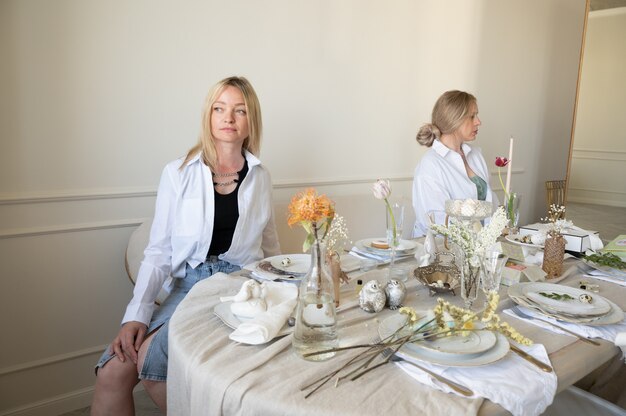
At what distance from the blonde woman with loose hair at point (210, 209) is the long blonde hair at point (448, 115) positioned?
1291mm

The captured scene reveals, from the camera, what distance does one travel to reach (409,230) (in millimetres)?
3277

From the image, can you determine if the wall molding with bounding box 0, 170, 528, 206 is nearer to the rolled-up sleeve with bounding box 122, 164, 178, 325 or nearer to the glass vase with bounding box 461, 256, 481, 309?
the rolled-up sleeve with bounding box 122, 164, 178, 325

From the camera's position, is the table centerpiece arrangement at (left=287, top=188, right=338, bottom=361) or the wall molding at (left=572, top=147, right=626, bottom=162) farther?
the wall molding at (left=572, top=147, right=626, bottom=162)

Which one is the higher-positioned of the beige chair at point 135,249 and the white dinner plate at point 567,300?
the white dinner plate at point 567,300

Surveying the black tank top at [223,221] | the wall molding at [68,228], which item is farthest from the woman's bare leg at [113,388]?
the wall molding at [68,228]

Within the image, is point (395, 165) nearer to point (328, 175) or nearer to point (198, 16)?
point (328, 175)

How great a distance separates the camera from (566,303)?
139 centimetres

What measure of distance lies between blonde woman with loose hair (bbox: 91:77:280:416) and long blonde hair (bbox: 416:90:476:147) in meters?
1.29

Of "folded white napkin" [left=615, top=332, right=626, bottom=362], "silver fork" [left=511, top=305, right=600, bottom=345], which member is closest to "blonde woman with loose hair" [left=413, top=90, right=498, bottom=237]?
"silver fork" [left=511, top=305, right=600, bottom=345]

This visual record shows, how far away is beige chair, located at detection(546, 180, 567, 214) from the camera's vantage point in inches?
150

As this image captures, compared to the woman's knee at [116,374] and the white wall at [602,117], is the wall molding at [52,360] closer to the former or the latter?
the woman's knee at [116,374]

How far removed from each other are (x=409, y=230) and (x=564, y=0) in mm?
3160

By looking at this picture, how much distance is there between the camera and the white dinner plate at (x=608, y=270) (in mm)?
1707

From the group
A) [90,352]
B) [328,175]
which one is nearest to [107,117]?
[90,352]
